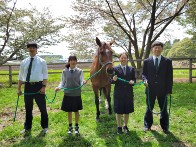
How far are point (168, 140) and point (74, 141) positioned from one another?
1.82 meters

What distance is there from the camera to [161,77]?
480 cm

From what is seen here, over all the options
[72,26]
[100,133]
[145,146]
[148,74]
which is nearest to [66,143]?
→ [100,133]

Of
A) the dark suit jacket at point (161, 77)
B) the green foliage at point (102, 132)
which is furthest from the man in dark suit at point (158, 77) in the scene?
the green foliage at point (102, 132)

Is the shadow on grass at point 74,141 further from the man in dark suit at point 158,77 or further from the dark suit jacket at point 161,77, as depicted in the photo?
the dark suit jacket at point 161,77

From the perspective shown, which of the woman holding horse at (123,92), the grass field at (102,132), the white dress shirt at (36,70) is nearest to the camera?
the grass field at (102,132)

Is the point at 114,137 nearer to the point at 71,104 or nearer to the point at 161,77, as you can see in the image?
the point at 71,104

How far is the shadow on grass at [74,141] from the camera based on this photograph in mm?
4438

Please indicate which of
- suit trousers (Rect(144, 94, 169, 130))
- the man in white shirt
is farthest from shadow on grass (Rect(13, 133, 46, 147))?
suit trousers (Rect(144, 94, 169, 130))

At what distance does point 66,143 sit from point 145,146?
1.48 meters

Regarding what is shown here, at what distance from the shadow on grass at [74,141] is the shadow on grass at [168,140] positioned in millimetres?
1366

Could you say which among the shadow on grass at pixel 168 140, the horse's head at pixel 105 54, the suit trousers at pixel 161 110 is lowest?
the shadow on grass at pixel 168 140

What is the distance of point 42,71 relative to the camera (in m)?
4.98

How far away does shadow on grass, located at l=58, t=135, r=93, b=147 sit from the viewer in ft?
14.6

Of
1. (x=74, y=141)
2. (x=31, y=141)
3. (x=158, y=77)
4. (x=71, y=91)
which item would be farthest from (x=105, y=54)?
(x=31, y=141)
